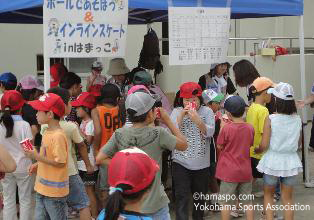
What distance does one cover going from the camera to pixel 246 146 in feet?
16.1

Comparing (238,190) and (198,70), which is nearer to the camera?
(238,190)

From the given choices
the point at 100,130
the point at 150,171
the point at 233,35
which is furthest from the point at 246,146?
the point at 233,35

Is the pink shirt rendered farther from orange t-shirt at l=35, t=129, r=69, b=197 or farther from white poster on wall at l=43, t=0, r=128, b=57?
orange t-shirt at l=35, t=129, r=69, b=197

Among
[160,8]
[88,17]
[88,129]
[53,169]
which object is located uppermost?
[160,8]

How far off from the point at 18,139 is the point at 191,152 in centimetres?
161

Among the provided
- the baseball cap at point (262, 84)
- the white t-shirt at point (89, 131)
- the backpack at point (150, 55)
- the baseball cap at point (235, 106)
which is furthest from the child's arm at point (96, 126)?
the backpack at point (150, 55)

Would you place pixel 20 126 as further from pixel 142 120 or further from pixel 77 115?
pixel 142 120

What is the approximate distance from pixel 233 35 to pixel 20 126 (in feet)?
36.3

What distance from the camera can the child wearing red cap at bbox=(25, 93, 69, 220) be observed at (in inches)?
166

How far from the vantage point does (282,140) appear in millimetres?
4969

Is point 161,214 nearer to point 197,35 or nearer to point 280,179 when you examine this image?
point 280,179

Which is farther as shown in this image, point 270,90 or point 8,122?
point 270,90

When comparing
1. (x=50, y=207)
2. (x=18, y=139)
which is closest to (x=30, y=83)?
(x=18, y=139)

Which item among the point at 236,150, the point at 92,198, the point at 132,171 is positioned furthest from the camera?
the point at 92,198
